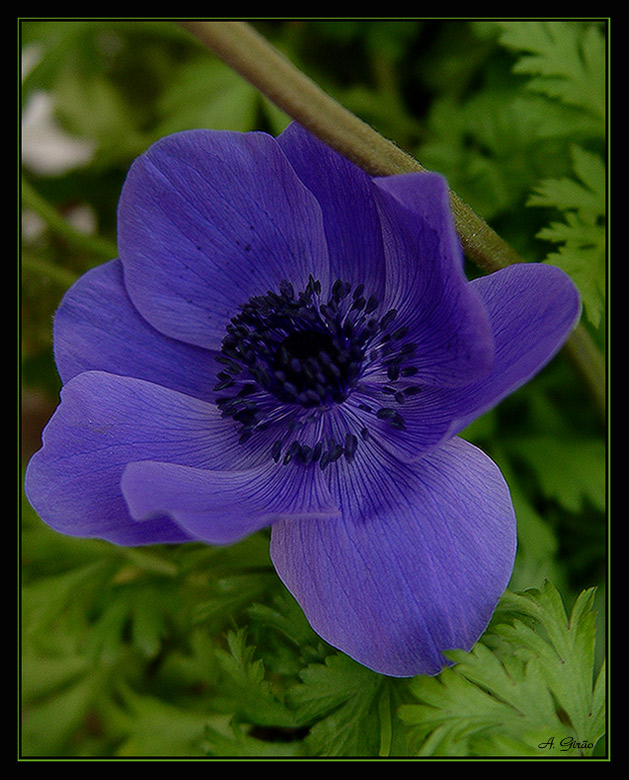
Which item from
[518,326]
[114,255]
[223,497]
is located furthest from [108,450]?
[114,255]

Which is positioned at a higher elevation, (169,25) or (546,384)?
(169,25)

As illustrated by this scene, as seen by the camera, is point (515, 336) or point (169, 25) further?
point (169, 25)

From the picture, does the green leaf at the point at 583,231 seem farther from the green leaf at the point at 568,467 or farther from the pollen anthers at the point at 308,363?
the green leaf at the point at 568,467

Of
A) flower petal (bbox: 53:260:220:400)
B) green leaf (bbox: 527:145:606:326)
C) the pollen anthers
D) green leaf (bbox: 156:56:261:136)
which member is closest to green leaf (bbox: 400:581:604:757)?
the pollen anthers

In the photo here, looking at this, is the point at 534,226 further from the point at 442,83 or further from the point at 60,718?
the point at 60,718

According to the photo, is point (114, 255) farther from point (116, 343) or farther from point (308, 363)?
point (308, 363)

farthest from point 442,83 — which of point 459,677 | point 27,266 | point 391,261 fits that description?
point 459,677

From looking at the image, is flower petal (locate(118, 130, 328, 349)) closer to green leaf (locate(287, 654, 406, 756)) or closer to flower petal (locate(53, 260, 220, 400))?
flower petal (locate(53, 260, 220, 400))
